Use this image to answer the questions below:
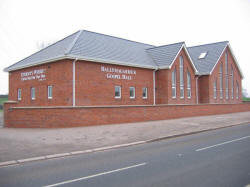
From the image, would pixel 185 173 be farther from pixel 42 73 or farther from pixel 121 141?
pixel 42 73

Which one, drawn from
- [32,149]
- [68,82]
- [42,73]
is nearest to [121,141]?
[32,149]

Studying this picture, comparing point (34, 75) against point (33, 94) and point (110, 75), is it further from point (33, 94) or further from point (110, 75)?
point (110, 75)

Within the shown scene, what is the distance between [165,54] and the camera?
96.3 feet

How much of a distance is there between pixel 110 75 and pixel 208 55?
1913 centimetres

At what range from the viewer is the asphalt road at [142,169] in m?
5.70

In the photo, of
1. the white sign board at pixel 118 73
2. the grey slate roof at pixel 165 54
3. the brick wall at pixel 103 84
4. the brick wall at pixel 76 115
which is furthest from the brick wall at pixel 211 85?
the brick wall at pixel 76 115

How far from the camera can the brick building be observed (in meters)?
21.3

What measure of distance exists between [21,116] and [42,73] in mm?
8287

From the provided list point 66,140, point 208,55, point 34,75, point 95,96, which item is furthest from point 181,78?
point 66,140

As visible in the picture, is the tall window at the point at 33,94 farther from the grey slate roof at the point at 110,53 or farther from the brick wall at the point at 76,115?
the brick wall at the point at 76,115

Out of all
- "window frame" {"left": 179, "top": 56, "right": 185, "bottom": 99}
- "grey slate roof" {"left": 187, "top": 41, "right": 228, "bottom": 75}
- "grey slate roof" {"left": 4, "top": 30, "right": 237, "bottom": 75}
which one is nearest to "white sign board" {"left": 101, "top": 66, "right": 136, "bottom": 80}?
"grey slate roof" {"left": 4, "top": 30, "right": 237, "bottom": 75}

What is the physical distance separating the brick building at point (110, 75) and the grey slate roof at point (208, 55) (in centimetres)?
13

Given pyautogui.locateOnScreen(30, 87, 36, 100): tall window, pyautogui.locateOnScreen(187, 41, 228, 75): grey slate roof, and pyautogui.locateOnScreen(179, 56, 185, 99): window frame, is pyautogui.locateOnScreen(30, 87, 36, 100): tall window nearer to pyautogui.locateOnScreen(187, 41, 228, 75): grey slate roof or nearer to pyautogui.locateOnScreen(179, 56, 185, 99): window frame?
pyautogui.locateOnScreen(179, 56, 185, 99): window frame

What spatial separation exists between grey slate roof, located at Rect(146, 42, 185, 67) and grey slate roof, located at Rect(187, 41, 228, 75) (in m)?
6.85
